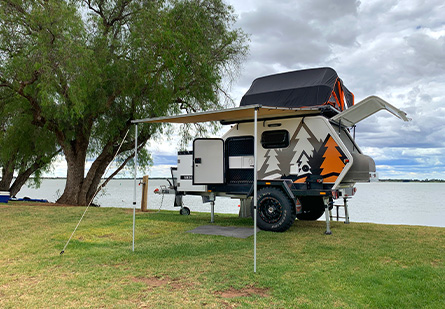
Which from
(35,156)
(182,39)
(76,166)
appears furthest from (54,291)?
(35,156)

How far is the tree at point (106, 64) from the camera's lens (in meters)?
12.1

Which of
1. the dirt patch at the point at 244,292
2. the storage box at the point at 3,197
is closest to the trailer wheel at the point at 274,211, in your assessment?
the dirt patch at the point at 244,292

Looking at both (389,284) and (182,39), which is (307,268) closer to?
(389,284)

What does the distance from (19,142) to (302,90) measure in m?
13.3

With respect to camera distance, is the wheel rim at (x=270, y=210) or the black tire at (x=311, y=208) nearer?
the wheel rim at (x=270, y=210)

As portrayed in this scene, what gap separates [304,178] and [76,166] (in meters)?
11.0

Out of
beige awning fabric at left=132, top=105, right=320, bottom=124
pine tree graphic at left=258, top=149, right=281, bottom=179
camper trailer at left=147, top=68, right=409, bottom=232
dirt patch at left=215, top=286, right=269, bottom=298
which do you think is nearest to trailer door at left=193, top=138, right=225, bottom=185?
camper trailer at left=147, top=68, right=409, bottom=232

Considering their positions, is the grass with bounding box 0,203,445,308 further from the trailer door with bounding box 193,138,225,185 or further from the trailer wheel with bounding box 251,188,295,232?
the trailer door with bounding box 193,138,225,185

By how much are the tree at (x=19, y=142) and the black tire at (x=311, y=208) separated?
1168 cm

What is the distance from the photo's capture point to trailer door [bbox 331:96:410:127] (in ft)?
25.8

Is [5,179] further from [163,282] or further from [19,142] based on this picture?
[163,282]

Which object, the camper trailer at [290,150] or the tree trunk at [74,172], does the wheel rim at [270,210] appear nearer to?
the camper trailer at [290,150]

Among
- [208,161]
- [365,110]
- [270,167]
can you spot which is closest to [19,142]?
[208,161]

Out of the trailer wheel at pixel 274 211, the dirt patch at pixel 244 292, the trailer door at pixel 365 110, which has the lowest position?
the dirt patch at pixel 244 292
